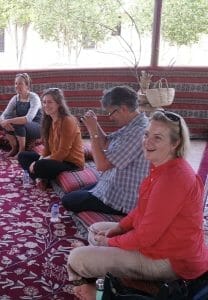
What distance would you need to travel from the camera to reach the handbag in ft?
4.78

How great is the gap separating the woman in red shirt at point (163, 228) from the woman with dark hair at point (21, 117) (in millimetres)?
2817

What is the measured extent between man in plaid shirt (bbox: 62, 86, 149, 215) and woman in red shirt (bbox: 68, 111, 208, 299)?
51 cm

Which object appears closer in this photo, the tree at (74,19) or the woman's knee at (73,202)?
the woman's knee at (73,202)

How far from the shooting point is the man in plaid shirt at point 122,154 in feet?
7.61

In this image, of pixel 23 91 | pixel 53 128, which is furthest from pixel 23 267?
pixel 23 91

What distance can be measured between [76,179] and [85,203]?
599 mm

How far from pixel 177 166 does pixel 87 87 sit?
4.08 metres

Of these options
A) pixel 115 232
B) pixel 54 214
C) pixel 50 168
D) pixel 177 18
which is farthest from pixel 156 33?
pixel 115 232

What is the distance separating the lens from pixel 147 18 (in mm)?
5785

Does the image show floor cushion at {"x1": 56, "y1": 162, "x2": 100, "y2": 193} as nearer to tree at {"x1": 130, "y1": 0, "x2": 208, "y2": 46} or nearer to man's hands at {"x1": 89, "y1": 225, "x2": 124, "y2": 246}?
man's hands at {"x1": 89, "y1": 225, "x2": 124, "y2": 246}

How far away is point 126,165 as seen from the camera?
2334 mm

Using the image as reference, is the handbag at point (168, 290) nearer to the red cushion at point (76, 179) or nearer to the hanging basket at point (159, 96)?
the red cushion at point (76, 179)

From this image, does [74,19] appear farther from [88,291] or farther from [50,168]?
[88,291]

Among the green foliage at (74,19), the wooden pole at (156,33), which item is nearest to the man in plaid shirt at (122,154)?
the wooden pole at (156,33)
